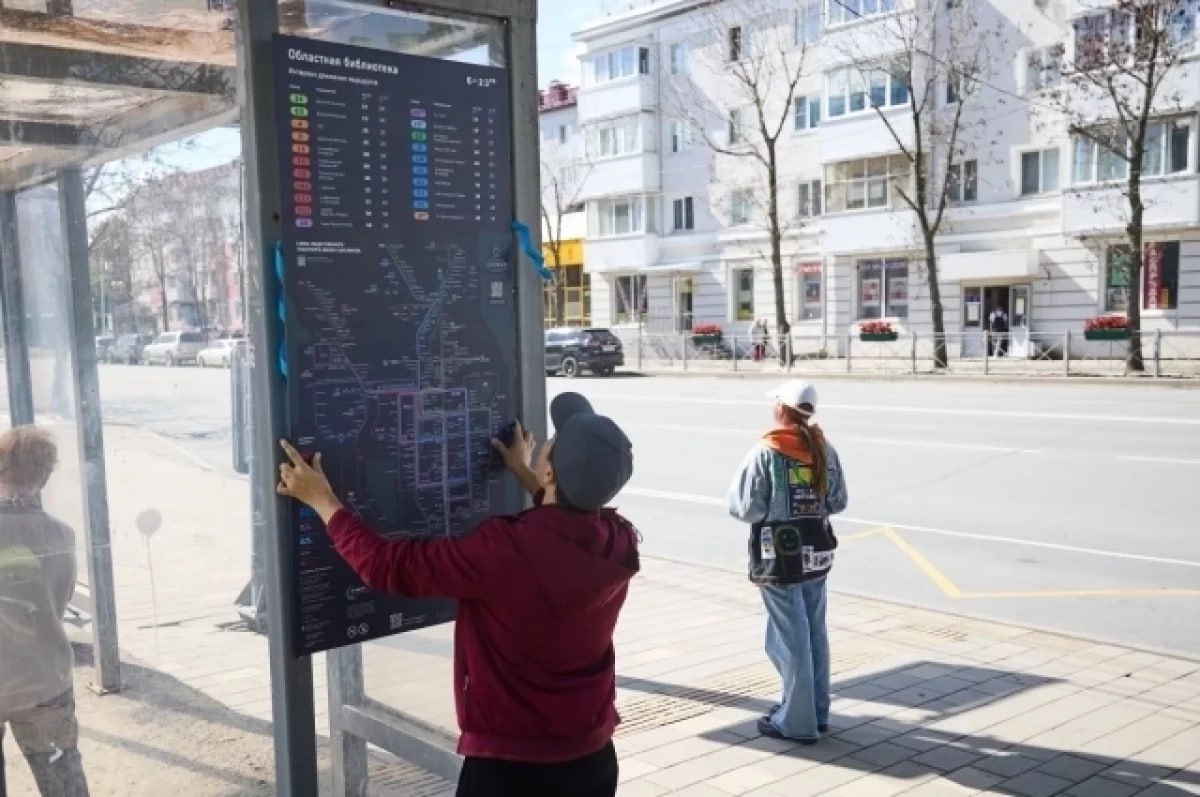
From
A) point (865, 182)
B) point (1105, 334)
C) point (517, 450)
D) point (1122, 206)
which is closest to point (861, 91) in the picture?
point (865, 182)

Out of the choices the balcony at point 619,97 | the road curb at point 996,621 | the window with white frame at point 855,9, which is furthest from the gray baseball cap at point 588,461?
the balcony at point 619,97

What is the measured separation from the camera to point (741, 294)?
133 ft

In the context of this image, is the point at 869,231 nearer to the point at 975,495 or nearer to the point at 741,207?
the point at 741,207

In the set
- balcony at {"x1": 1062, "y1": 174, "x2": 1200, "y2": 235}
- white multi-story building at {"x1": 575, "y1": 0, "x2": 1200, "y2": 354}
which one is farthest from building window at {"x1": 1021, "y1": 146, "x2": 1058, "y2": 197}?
balcony at {"x1": 1062, "y1": 174, "x2": 1200, "y2": 235}

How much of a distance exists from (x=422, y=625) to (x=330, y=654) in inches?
23.7

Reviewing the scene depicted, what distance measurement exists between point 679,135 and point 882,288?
11.5 metres

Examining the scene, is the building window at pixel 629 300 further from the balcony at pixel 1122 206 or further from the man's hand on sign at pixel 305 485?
the man's hand on sign at pixel 305 485

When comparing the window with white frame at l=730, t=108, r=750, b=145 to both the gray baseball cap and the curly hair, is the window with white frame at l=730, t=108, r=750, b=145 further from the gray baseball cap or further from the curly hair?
the gray baseball cap

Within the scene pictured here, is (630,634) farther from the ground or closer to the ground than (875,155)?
closer to the ground

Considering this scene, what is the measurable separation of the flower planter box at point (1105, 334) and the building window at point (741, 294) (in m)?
13.5

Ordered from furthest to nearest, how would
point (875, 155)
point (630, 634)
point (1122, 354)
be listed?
1. point (875, 155)
2. point (1122, 354)
3. point (630, 634)

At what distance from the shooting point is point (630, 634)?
690 centimetres

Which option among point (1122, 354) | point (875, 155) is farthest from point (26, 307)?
point (875, 155)

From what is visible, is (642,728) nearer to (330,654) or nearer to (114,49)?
(330,654)
